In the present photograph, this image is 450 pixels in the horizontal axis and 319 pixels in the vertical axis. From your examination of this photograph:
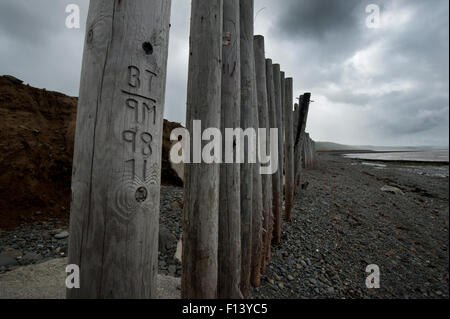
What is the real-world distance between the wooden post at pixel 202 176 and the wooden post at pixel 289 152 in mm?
2443

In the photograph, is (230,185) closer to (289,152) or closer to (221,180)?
(221,180)

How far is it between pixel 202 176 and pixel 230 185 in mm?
311

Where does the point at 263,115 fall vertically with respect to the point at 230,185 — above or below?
above

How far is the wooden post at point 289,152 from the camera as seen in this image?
3.66 metres

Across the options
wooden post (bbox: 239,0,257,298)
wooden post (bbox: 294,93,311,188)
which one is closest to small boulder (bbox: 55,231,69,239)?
wooden post (bbox: 239,0,257,298)

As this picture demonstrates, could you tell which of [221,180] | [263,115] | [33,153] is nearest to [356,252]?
[263,115]

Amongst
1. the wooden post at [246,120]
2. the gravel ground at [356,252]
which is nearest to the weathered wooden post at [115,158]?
the wooden post at [246,120]

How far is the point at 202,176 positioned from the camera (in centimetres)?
151

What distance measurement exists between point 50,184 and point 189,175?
3.61 meters

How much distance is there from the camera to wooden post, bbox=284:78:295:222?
3658 millimetres

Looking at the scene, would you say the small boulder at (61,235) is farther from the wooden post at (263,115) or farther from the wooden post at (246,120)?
the wooden post at (263,115)

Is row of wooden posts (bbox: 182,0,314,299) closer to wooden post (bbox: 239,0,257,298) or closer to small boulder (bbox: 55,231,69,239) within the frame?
wooden post (bbox: 239,0,257,298)

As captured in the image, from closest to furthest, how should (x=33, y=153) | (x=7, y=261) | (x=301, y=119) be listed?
(x=7, y=261), (x=33, y=153), (x=301, y=119)
